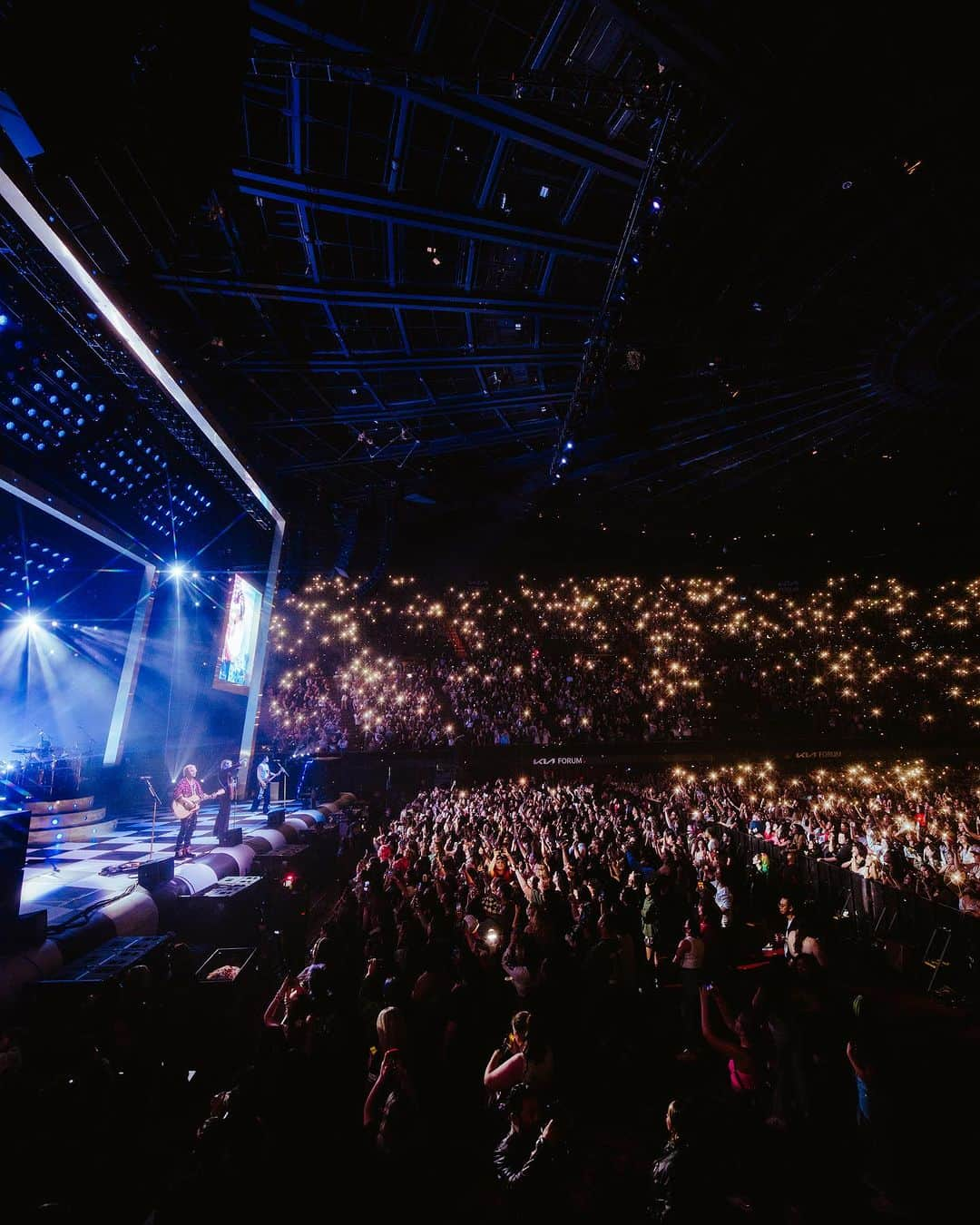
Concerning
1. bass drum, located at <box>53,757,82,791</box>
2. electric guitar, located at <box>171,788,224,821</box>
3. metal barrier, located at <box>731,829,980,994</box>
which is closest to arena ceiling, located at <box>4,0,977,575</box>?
electric guitar, located at <box>171,788,224,821</box>

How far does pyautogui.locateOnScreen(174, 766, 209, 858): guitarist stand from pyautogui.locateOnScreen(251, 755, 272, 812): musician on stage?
4118 millimetres

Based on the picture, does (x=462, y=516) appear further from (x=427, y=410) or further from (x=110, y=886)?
(x=110, y=886)

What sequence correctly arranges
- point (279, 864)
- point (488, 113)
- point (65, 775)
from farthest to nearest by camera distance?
point (65, 775) < point (279, 864) < point (488, 113)

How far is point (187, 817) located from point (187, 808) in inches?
8.3

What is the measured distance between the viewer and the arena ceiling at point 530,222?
440 centimetres

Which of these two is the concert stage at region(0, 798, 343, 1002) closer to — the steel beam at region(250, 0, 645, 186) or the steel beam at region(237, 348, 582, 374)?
the steel beam at region(237, 348, 582, 374)

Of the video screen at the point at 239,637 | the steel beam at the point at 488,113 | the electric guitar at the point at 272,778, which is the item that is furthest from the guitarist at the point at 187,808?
the steel beam at the point at 488,113

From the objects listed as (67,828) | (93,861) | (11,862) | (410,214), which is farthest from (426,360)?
(67,828)

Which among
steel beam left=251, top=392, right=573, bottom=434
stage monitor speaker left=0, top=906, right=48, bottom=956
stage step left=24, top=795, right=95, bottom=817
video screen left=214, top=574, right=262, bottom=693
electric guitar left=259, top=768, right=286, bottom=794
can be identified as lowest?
stage monitor speaker left=0, top=906, right=48, bottom=956

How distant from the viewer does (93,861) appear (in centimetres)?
780

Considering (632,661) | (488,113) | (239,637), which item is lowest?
(239,637)

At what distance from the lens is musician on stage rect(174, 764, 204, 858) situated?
318 inches

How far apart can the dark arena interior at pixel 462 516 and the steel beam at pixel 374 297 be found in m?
0.06

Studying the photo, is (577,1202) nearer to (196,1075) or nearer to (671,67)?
(196,1075)
